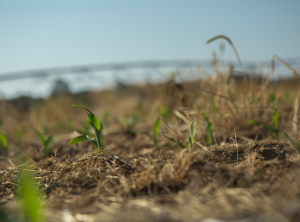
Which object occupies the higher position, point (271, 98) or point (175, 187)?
point (271, 98)

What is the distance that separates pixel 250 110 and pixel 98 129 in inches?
60.8

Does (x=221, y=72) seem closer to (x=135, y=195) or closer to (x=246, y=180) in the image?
(x=246, y=180)

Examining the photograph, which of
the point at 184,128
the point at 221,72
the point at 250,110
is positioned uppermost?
the point at 221,72

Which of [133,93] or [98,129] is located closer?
[98,129]

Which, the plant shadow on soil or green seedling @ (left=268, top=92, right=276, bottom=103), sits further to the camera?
green seedling @ (left=268, top=92, right=276, bottom=103)

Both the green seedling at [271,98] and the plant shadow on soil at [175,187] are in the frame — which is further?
the green seedling at [271,98]

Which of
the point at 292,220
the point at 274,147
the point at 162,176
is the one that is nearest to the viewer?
the point at 292,220

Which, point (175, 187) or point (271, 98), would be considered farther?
point (271, 98)

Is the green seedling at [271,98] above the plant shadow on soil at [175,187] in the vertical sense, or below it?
above

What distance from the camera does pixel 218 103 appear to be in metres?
2.40

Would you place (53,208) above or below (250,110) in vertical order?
below

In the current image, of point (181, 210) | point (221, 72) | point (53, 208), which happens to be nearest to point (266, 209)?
point (181, 210)

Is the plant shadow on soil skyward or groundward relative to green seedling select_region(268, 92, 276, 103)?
groundward

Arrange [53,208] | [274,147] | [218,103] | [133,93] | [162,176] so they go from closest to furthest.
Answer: [53,208] → [162,176] → [274,147] → [218,103] → [133,93]
